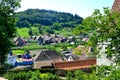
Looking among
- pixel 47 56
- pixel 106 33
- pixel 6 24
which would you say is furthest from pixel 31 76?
pixel 47 56

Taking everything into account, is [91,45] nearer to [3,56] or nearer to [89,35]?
[89,35]

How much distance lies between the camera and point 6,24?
136 feet

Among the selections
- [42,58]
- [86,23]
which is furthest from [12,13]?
[42,58]

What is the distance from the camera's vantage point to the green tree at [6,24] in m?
40.5

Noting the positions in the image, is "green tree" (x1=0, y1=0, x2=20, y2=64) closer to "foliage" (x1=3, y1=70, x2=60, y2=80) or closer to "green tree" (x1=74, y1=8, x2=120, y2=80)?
"foliage" (x1=3, y1=70, x2=60, y2=80)

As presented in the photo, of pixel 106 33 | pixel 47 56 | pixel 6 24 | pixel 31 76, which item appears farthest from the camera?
pixel 47 56

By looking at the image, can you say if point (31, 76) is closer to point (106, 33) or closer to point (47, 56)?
point (106, 33)

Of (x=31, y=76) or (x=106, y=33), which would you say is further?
(x=31, y=76)

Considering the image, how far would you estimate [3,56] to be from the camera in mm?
Result: 41938

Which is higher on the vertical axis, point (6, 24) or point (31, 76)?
point (6, 24)

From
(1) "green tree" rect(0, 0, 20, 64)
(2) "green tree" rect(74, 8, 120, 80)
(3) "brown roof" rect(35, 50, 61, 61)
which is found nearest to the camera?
(2) "green tree" rect(74, 8, 120, 80)

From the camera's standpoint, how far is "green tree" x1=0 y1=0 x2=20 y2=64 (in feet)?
133

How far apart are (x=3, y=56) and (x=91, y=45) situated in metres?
31.2

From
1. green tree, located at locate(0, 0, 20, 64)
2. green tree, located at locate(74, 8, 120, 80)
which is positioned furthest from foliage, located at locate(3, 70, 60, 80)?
green tree, located at locate(74, 8, 120, 80)
